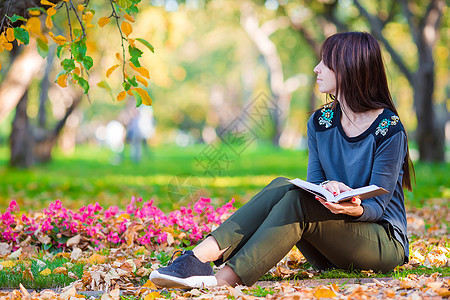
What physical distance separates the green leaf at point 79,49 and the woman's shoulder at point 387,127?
1.81 m

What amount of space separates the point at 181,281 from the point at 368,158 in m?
1.24

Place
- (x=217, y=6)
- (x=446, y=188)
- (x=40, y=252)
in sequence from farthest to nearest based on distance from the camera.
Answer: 1. (x=217, y=6)
2. (x=446, y=188)
3. (x=40, y=252)

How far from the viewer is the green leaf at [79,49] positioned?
11.2 ft

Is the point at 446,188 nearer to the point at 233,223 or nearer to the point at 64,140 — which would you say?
the point at 233,223

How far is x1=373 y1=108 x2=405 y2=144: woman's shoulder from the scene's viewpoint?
123 inches

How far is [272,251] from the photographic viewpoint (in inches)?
114

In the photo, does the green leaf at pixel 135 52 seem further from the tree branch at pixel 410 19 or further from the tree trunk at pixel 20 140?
the tree trunk at pixel 20 140

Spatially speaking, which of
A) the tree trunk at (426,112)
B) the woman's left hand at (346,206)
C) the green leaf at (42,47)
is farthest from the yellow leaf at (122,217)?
the tree trunk at (426,112)

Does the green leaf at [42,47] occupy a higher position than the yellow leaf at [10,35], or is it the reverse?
the yellow leaf at [10,35]

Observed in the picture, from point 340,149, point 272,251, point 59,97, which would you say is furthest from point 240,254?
point 59,97

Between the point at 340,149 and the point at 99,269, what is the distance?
1.64 m

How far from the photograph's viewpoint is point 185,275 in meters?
2.85

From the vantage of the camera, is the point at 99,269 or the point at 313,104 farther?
the point at 313,104

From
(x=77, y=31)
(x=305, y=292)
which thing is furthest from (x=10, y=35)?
(x=305, y=292)
